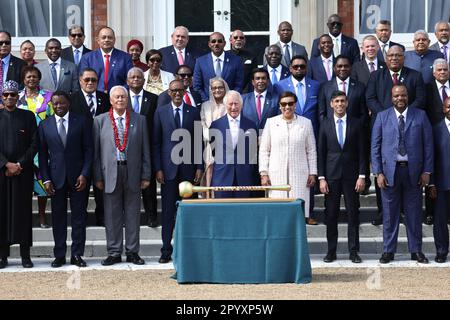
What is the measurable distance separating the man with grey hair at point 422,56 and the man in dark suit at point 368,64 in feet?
1.38

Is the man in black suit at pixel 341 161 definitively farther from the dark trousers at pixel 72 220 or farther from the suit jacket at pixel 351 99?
the dark trousers at pixel 72 220

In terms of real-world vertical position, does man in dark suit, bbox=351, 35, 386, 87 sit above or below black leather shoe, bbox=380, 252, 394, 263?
above

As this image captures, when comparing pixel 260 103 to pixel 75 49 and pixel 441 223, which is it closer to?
pixel 441 223

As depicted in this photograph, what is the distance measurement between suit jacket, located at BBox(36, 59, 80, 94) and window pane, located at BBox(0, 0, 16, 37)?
303 cm

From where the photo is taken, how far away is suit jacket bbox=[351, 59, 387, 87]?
15.2 m

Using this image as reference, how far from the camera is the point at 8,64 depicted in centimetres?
1526

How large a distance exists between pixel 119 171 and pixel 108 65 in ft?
6.59

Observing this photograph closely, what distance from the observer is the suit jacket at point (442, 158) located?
13.9 meters

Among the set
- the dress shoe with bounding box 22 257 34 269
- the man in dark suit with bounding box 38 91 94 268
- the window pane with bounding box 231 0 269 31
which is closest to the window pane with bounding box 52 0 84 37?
the window pane with bounding box 231 0 269 31

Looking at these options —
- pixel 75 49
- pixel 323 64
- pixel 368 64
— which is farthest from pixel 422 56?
pixel 75 49

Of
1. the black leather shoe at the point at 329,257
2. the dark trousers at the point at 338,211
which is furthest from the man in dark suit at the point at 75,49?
the black leather shoe at the point at 329,257

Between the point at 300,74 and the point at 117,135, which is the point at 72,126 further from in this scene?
the point at 300,74

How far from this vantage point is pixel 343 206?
50.6ft

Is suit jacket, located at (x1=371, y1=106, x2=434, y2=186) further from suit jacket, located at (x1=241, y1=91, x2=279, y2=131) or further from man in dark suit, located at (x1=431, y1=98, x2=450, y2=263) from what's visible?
suit jacket, located at (x1=241, y1=91, x2=279, y2=131)
